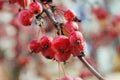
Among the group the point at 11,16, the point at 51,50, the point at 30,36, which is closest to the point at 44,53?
the point at 51,50

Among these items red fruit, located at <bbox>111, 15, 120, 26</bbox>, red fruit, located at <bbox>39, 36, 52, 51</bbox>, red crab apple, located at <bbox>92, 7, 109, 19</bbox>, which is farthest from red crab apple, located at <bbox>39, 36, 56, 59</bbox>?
red fruit, located at <bbox>111, 15, 120, 26</bbox>

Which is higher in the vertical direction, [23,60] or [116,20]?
[116,20]

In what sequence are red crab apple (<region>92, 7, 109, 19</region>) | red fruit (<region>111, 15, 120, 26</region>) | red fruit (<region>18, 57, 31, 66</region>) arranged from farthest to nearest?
red fruit (<region>111, 15, 120, 26</region>), red fruit (<region>18, 57, 31, 66</region>), red crab apple (<region>92, 7, 109, 19</region>)

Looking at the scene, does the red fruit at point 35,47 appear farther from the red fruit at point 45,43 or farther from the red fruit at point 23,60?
the red fruit at point 23,60

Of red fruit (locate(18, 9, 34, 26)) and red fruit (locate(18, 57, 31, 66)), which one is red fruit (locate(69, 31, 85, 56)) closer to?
red fruit (locate(18, 9, 34, 26))

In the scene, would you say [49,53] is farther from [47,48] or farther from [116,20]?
[116,20]

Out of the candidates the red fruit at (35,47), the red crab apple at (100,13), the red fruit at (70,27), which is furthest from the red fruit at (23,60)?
the red fruit at (70,27)

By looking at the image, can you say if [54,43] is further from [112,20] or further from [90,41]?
[90,41]

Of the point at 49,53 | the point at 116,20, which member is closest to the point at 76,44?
the point at 49,53
